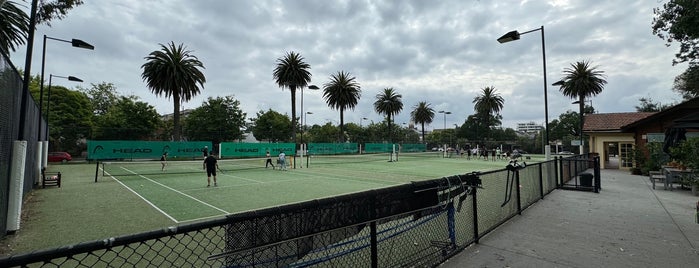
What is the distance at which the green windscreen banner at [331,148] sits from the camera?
5154 cm

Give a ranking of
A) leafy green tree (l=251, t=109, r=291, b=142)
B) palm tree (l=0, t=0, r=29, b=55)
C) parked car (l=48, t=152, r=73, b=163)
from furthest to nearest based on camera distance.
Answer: leafy green tree (l=251, t=109, r=291, b=142), parked car (l=48, t=152, r=73, b=163), palm tree (l=0, t=0, r=29, b=55)

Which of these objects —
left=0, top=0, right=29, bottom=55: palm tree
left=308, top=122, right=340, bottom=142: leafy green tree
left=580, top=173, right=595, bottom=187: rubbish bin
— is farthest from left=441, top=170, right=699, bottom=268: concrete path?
left=308, top=122, right=340, bottom=142: leafy green tree

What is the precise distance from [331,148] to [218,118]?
817 inches

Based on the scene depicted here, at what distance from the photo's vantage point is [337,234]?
3.68 metres

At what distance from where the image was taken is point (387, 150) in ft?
218

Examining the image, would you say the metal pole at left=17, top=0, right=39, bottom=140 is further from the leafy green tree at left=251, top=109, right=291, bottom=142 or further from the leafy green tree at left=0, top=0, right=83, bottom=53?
the leafy green tree at left=251, top=109, right=291, bottom=142

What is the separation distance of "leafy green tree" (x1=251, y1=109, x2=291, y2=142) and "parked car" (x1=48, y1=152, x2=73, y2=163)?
114 ft

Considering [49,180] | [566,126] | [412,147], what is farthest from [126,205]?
[566,126]

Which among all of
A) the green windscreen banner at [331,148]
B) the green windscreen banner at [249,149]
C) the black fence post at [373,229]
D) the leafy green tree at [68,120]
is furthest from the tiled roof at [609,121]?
the leafy green tree at [68,120]

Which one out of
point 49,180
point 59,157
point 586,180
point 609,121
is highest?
point 609,121

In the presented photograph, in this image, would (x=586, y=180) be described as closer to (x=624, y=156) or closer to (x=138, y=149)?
(x=624, y=156)

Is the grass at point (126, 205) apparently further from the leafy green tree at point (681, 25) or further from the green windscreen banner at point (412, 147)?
the green windscreen banner at point (412, 147)

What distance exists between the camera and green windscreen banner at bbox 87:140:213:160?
99.3 feet

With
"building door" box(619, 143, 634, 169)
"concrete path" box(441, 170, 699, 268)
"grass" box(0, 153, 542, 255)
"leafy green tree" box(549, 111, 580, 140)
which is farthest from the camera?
"leafy green tree" box(549, 111, 580, 140)
